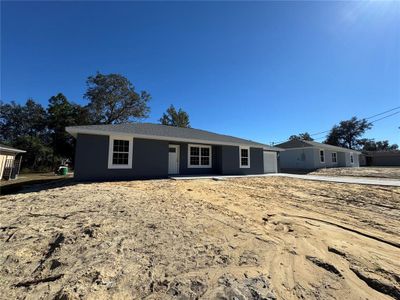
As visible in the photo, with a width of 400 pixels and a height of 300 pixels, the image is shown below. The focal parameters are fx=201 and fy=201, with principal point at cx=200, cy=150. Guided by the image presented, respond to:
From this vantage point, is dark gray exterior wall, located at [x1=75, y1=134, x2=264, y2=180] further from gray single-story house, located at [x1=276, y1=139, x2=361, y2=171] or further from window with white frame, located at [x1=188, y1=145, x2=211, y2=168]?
gray single-story house, located at [x1=276, y1=139, x2=361, y2=171]

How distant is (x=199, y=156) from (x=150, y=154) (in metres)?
4.20

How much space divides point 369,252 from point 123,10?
12.1m

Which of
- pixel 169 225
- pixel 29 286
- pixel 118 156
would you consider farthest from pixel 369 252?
pixel 118 156

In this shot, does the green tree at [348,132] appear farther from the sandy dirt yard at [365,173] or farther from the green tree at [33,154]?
the green tree at [33,154]

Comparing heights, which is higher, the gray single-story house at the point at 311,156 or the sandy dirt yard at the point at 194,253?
the gray single-story house at the point at 311,156

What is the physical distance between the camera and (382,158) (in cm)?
3831

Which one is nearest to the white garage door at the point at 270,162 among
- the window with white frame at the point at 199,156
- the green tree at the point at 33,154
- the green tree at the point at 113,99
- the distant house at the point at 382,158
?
the window with white frame at the point at 199,156

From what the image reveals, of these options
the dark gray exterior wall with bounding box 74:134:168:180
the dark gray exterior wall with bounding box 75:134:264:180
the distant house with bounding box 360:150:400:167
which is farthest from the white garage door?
the distant house with bounding box 360:150:400:167

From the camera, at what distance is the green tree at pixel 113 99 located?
99.6 feet

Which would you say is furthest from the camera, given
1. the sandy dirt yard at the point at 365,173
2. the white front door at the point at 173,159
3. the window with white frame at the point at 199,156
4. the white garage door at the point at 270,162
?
the white garage door at the point at 270,162

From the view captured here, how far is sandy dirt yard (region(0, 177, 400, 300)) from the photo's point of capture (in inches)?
85.6

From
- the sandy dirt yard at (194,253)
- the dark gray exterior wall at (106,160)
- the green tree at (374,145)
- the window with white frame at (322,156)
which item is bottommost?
the sandy dirt yard at (194,253)

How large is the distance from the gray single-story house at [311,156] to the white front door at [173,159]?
663 inches

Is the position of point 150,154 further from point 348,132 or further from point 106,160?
point 348,132
